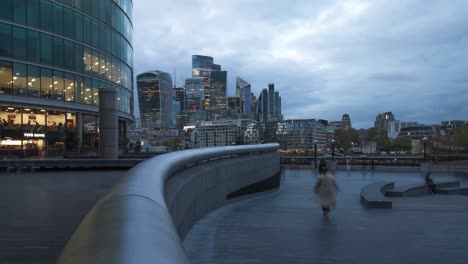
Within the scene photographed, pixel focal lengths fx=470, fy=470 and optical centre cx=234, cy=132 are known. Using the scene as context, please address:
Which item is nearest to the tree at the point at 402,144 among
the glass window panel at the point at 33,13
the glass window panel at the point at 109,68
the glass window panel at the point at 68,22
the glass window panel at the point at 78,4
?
the glass window panel at the point at 109,68

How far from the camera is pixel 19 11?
35.6 m

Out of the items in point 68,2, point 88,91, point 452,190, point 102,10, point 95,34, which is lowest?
point 452,190

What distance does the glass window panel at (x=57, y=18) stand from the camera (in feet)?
126

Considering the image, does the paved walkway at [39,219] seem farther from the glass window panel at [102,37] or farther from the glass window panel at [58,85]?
the glass window panel at [102,37]

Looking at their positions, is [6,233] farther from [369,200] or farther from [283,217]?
[369,200]

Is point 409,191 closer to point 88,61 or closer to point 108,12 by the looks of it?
point 88,61

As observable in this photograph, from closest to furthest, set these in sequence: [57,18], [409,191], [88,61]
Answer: [409,191]
[57,18]
[88,61]

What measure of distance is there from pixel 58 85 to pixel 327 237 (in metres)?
36.6

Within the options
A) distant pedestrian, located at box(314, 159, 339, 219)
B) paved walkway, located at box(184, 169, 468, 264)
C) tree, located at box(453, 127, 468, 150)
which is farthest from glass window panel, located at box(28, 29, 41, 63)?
tree, located at box(453, 127, 468, 150)

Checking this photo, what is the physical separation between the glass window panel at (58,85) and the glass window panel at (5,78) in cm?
418

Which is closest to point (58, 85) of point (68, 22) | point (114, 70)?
point (68, 22)

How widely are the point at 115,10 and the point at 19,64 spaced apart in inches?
547

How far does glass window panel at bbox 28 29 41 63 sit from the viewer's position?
120ft

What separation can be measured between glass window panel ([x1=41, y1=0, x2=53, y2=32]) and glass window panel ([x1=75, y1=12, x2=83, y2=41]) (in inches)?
120
